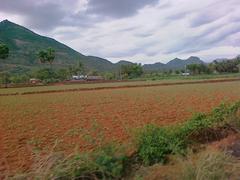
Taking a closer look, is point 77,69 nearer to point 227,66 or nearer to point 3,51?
point 3,51

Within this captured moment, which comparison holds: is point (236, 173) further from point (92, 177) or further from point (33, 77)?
point (33, 77)

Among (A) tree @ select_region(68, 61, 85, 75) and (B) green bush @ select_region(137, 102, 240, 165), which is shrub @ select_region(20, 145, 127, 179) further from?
(A) tree @ select_region(68, 61, 85, 75)

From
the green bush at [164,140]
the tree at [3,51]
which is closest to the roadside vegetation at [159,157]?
the green bush at [164,140]

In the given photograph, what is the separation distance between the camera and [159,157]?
273 inches

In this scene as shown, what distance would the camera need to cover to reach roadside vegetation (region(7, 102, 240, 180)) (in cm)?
459

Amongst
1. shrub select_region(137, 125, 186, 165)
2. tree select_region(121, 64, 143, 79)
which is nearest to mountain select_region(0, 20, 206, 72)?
tree select_region(121, 64, 143, 79)

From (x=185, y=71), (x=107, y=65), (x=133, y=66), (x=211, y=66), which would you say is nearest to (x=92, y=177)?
(x=133, y=66)

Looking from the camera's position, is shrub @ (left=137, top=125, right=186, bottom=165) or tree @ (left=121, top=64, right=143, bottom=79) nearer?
shrub @ (left=137, top=125, right=186, bottom=165)

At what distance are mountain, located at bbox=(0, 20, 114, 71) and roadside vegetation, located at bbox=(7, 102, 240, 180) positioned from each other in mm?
108684

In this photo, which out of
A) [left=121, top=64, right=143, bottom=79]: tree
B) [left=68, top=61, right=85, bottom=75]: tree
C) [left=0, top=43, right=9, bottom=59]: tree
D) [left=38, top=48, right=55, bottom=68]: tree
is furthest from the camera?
[left=68, top=61, right=85, bottom=75]: tree

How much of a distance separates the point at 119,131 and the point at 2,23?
193 m

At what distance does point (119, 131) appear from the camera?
10906 mm

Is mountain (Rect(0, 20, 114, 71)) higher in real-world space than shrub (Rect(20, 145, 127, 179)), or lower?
higher

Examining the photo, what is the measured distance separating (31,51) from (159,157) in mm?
141222
